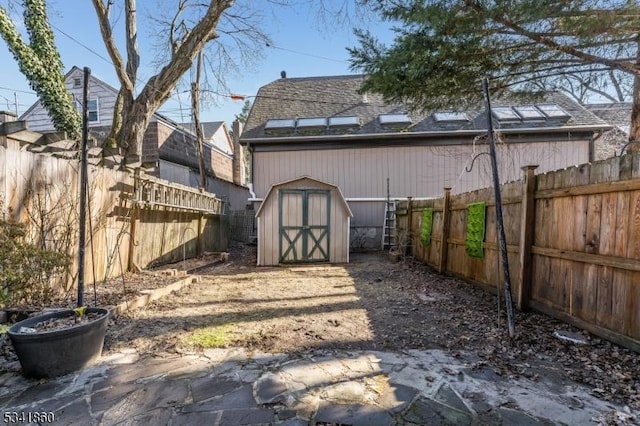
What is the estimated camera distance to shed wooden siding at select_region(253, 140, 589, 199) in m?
10.7

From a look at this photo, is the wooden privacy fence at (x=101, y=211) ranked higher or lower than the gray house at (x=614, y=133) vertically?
lower

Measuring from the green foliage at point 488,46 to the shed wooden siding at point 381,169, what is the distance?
5604 mm

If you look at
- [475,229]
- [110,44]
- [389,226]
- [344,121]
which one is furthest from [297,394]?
[344,121]

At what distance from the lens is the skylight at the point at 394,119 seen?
1090 centimetres

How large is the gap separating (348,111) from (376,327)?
945 cm

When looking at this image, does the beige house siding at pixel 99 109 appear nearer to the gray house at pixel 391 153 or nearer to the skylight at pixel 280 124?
the gray house at pixel 391 153

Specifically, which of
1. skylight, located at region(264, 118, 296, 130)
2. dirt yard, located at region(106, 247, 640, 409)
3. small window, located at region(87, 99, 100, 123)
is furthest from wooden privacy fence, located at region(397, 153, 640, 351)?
small window, located at region(87, 99, 100, 123)

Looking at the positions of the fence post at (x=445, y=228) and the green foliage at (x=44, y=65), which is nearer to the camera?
the fence post at (x=445, y=228)

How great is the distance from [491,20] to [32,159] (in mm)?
5644

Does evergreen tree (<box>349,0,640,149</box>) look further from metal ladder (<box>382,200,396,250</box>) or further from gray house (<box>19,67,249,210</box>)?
gray house (<box>19,67,249,210</box>)

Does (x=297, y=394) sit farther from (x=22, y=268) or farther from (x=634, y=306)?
(x=22, y=268)

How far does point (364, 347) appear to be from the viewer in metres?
3.14

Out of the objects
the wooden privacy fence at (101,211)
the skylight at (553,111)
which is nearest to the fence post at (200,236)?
the wooden privacy fence at (101,211)

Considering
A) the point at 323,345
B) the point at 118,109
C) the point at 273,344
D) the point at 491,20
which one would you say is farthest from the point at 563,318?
the point at 118,109
